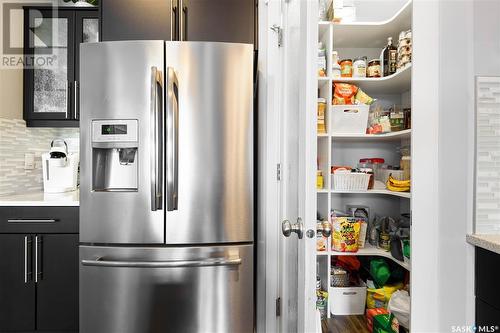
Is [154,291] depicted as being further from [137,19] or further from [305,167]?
[137,19]

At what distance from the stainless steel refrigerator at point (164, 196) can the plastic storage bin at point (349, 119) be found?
0.98 metres

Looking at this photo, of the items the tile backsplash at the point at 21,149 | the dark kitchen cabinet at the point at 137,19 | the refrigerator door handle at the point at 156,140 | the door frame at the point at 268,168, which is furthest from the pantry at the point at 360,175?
the tile backsplash at the point at 21,149

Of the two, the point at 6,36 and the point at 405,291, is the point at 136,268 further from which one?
the point at 6,36

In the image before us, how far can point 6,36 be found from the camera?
2078mm

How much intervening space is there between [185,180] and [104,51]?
761mm

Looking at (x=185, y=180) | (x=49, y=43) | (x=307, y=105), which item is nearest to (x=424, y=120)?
(x=307, y=105)

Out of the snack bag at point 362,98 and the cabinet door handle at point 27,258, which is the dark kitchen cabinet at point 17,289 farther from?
the snack bag at point 362,98

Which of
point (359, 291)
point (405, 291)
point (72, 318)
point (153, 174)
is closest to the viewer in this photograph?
point (153, 174)

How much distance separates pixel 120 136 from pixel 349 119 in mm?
1562

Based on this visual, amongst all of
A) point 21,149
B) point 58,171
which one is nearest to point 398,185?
point 58,171

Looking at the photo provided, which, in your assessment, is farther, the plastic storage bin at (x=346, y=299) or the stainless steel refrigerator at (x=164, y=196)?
the plastic storage bin at (x=346, y=299)

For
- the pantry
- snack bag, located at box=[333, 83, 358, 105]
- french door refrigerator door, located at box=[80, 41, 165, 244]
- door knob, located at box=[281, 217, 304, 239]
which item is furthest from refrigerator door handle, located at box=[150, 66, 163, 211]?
snack bag, located at box=[333, 83, 358, 105]

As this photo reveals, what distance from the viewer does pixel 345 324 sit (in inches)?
85.4

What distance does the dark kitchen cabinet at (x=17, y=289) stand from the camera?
67.1 inches
